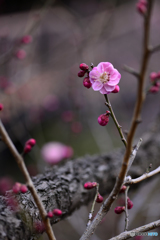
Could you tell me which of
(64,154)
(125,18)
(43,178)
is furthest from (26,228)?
(125,18)

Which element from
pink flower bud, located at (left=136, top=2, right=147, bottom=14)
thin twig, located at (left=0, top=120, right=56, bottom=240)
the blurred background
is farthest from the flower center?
the blurred background

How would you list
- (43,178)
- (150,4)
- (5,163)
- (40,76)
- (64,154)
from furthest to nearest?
(40,76)
(5,163)
(64,154)
(43,178)
(150,4)

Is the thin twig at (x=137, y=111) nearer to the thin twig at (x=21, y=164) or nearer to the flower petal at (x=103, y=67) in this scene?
the thin twig at (x=21, y=164)

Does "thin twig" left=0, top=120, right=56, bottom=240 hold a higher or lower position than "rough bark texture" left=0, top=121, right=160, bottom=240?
higher

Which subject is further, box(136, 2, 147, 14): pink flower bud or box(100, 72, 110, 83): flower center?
box(100, 72, 110, 83): flower center

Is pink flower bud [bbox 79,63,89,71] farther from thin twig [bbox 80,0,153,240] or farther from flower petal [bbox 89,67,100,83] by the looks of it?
thin twig [bbox 80,0,153,240]

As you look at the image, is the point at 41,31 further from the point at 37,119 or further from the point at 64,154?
the point at 64,154

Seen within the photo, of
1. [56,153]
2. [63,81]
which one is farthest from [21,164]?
[63,81]
